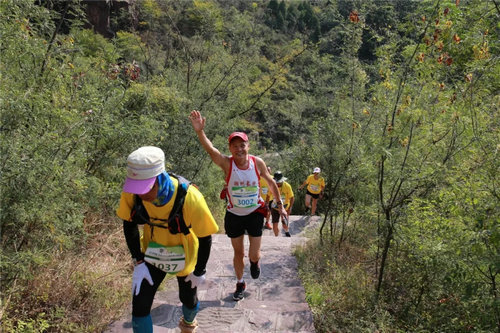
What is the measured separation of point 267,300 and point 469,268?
86.1 inches

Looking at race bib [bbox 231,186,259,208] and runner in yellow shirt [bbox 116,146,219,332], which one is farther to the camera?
race bib [bbox 231,186,259,208]

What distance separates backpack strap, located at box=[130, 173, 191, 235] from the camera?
2797 mm

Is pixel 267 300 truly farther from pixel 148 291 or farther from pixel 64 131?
pixel 64 131

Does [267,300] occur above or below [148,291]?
below

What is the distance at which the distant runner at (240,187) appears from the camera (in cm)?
402

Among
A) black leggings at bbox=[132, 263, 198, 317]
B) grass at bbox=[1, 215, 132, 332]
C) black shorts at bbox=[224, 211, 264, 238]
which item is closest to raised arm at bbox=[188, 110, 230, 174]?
black shorts at bbox=[224, 211, 264, 238]

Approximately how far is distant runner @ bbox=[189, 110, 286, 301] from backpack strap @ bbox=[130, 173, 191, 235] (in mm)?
1184

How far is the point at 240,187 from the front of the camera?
408 cm

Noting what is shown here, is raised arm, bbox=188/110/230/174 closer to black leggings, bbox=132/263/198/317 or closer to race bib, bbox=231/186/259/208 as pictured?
race bib, bbox=231/186/259/208

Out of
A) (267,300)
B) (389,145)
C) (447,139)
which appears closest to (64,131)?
(267,300)

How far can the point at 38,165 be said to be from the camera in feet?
10.6

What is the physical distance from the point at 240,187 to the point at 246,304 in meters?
1.39

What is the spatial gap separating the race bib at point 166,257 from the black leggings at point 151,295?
90 mm

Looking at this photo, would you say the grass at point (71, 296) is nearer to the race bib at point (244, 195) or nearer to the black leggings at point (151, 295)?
the black leggings at point (151, 295)
